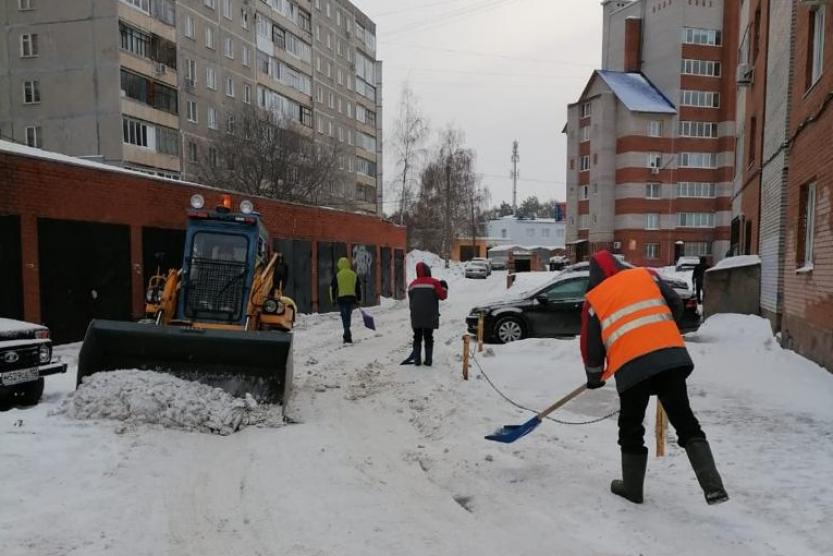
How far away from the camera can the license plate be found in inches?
247

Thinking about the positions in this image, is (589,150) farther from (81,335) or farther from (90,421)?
(90,421)

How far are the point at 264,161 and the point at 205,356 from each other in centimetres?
2780

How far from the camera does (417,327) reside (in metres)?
9.98

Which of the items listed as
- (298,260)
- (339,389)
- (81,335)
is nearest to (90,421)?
(339,389)

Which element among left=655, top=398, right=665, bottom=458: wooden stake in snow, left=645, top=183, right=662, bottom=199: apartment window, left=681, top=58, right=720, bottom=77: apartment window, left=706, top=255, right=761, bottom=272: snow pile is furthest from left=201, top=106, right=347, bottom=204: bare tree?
left=681, top=58, right=720, bottom=77: apartment window

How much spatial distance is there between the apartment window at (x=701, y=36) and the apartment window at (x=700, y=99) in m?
4.01

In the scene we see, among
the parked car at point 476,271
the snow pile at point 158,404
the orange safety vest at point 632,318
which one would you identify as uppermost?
the orange safety vest at point 632,318

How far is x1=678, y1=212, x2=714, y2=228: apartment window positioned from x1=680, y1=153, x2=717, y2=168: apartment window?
4.17 metres

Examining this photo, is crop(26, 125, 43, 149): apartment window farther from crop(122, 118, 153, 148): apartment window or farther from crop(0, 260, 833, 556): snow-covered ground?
crop(0, 260, 833, 556): snow-covered ground

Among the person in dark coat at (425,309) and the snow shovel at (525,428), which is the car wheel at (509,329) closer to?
the person in dark coat at (425,309)

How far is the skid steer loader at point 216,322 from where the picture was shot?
21.8 feet

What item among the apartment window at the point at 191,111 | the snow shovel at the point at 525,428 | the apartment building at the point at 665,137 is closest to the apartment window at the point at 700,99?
the apartment building at the point at 665,137

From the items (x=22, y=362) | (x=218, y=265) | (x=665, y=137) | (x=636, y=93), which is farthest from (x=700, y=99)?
(x=22, y=362)

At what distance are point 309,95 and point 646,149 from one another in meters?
30.3
